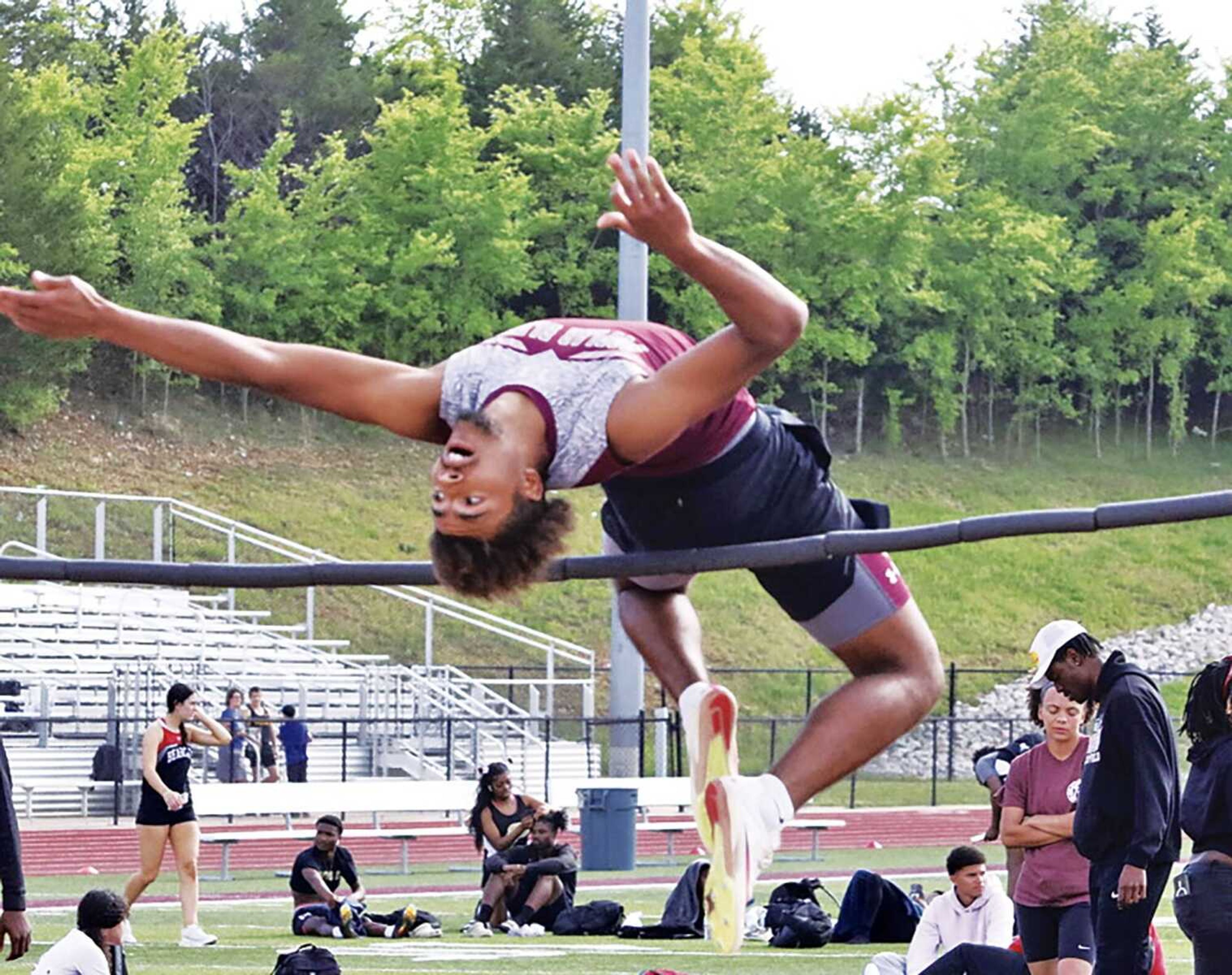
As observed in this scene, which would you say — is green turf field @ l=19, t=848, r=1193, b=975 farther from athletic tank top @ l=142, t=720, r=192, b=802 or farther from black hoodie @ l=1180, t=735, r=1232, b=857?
black hoodie @ l=1180, t=735, r=1232, b=857

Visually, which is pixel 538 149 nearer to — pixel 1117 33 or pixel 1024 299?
pixel 1024 299

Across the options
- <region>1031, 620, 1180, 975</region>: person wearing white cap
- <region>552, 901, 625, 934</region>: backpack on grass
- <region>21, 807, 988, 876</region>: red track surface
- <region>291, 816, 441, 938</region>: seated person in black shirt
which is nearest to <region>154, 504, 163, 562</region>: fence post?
<region>21, 807, 988, 876</region>: red track surface

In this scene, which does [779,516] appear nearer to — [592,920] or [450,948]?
[450,948]

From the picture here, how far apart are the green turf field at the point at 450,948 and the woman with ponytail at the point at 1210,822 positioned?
15.4 feet

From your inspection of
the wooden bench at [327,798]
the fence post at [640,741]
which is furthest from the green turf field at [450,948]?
the fence post at [640,741]

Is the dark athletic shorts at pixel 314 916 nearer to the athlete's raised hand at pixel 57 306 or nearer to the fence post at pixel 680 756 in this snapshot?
the fence post at pixel 680 756

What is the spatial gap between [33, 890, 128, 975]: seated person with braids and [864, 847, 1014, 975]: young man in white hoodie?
3230mm

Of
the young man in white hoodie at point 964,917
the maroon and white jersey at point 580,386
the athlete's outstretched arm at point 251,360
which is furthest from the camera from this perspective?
the young man in white hoodie at point 964,917

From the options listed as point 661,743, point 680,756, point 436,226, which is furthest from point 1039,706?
point 436,226

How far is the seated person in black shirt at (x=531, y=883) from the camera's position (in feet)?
47.7

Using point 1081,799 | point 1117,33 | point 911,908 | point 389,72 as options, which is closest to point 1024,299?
point 1117,33

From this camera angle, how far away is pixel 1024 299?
167 feet

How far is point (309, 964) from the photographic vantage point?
32.6ft

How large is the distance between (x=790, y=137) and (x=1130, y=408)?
12779mm
